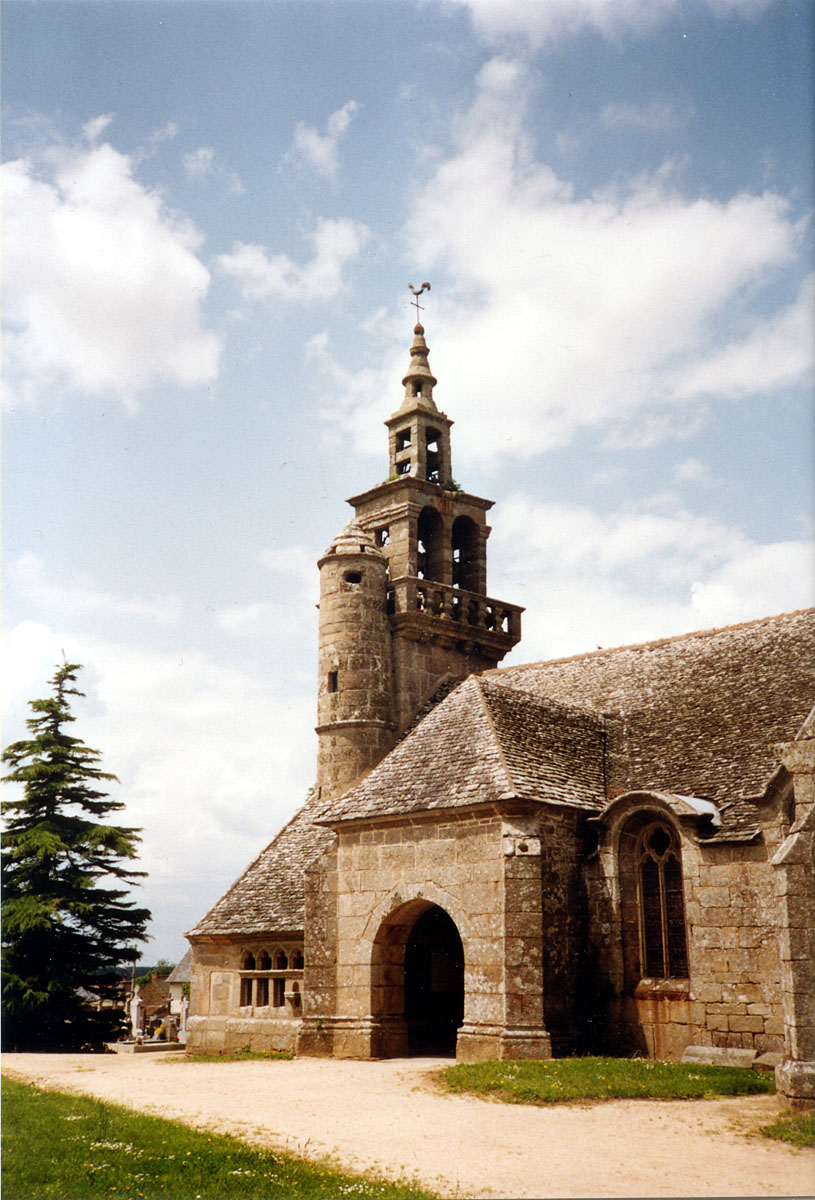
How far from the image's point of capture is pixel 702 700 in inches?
798

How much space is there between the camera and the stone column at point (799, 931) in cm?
1155

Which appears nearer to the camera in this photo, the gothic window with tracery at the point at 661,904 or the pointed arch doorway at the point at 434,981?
the gothic window with tracery at the point at 661,904

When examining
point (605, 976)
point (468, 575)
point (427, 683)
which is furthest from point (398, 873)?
point (468, 575)

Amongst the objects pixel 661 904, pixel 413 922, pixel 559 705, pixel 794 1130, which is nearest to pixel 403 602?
pixel 559 705

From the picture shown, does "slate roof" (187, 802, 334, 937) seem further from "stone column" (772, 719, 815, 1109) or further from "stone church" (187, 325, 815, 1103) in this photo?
"stone column" (772, 719, 815, 1109)

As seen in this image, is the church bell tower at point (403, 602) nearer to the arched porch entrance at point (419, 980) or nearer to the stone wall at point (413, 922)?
the arched porch entrance at point (419, 980)

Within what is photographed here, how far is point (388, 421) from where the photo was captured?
93.9 ft

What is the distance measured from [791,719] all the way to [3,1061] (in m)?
15.1

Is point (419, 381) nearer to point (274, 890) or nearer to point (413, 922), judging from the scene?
point (274, 890)

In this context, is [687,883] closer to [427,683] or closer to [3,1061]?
[427,683]

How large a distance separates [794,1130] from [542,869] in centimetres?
683

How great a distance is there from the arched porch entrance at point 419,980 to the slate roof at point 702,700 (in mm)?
4565

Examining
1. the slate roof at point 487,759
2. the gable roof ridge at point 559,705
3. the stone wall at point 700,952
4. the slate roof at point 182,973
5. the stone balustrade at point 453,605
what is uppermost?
the stone balustrade at point 453,605

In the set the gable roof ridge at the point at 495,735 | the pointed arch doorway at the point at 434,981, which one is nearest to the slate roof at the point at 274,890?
the pointed arch doorway at the point at 434,981
